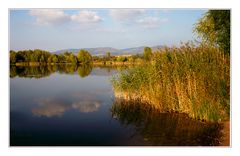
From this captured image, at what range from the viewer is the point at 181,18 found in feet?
18.4

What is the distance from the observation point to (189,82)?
255 inches

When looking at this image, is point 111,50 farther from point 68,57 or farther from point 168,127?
point 168,127

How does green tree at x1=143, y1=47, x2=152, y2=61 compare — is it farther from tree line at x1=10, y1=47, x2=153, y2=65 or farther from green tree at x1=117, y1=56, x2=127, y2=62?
green tree at x1=117, y1=56, x2=127, y2=62

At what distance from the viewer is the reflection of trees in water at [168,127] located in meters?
5.40

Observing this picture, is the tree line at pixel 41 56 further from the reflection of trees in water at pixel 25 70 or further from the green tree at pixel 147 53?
the green tree at pixel 147 53

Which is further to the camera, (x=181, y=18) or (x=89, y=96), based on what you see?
(x=89, y=96)

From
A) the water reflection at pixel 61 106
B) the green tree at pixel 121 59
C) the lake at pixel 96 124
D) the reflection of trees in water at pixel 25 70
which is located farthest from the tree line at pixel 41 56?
the water reflection at pixel 61 106

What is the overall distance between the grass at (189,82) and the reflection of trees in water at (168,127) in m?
0.22

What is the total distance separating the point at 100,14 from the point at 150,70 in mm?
2250

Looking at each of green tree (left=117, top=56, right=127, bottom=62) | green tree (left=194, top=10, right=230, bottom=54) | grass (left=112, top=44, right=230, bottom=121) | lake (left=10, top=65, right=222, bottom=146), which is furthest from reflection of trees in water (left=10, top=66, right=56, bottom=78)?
green tree (left=194, top=10, right=230, bottom=54)
